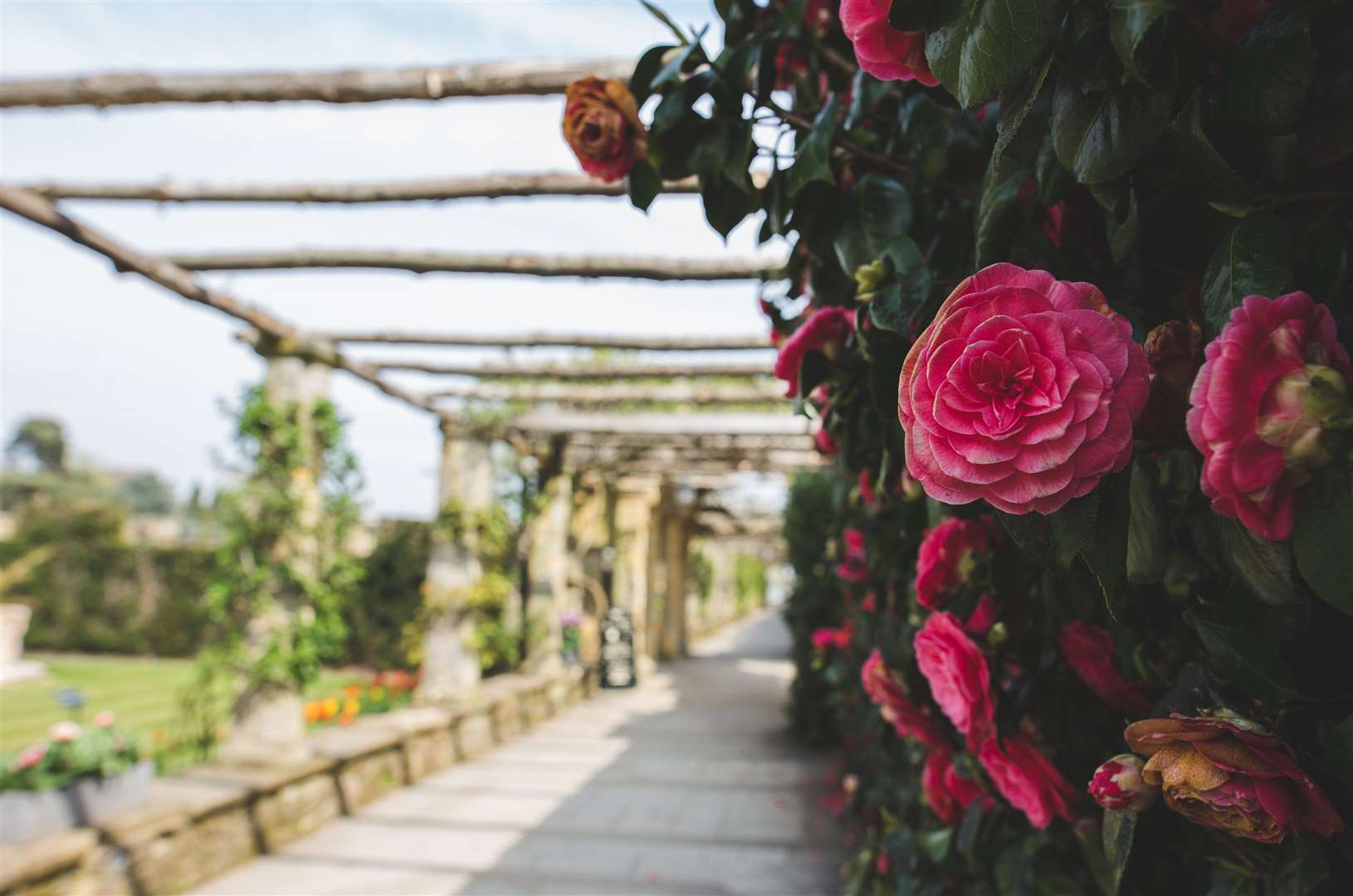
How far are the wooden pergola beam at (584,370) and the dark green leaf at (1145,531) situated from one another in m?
4.61

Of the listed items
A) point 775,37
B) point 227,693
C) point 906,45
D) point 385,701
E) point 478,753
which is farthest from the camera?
point 385,701

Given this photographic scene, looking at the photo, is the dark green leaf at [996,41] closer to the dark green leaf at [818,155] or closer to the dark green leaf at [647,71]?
the dark green leaf at [818,155]

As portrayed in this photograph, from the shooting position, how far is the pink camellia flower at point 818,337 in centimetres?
103

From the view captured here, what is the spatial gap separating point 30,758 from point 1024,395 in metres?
4.03

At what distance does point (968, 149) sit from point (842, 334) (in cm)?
26

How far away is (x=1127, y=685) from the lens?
835 millimetres

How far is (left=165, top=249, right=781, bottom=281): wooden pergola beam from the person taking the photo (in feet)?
11.8

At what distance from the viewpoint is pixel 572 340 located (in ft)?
15.0

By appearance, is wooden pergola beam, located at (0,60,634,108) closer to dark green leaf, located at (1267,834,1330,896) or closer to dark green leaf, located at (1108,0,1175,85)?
dark green leaf, located at (1108,0,1175,85)

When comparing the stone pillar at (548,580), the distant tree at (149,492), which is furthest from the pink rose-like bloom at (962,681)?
the distant tree at (149,492)

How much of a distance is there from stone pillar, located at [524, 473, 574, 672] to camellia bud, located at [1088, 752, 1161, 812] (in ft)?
26.2

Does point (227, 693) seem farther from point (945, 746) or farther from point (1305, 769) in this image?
point (1305, 769)

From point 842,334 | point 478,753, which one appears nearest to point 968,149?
point 842,334

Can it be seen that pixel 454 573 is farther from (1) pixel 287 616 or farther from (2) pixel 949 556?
(2) pixel 949 556
